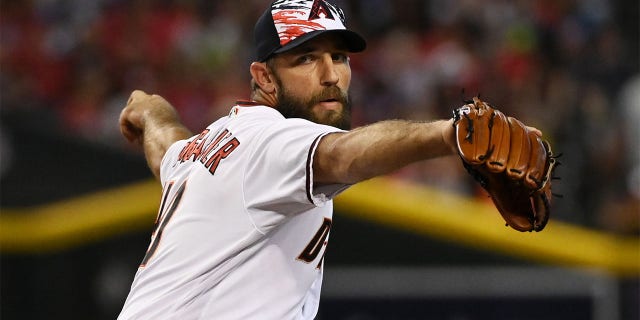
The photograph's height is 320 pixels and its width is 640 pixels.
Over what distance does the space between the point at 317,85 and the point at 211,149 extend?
45cm

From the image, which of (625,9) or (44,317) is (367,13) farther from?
(44,317)

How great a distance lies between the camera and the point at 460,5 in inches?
495

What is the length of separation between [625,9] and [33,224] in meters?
7.45

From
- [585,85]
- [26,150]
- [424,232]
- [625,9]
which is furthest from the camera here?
[625,9]

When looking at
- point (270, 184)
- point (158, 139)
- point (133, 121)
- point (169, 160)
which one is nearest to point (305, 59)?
point (270, 184)

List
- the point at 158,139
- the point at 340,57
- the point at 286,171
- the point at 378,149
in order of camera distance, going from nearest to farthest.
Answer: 1. the point at 378,149
2. the point at 286,171
3. the point at 340,57
4. the point at 158,139

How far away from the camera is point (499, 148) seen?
3.03m

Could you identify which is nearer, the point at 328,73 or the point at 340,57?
the point at 328,73

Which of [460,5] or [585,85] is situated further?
[460,5]

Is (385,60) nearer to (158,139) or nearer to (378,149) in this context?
(158,139)

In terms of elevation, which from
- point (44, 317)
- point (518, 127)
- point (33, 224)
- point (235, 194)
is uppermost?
point (518, 127)

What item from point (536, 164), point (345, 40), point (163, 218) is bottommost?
point (163, 218)

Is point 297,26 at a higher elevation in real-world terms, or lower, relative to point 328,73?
higher

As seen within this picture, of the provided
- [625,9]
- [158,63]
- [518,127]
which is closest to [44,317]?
[158,63]
